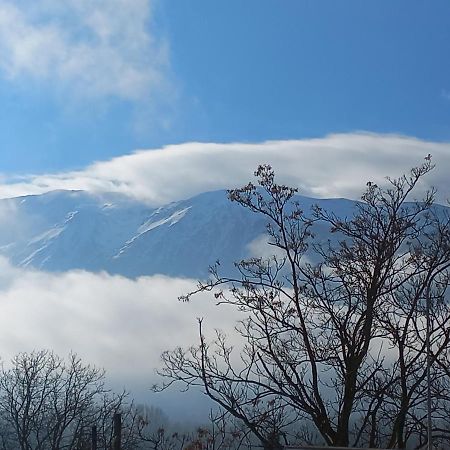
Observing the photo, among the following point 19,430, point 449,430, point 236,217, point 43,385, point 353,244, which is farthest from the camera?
point 236,217

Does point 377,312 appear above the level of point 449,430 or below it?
above

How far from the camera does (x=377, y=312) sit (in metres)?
15.8

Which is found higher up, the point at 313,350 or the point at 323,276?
the point at 323,276

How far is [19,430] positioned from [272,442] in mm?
23138

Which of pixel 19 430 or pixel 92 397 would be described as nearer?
pixel 19 430

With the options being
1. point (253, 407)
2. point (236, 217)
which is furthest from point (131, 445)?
point (236, 217)

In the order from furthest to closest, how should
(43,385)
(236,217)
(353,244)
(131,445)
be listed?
1. (236,217)
2. (43,385)
3. (131,445)
4. (353,244)

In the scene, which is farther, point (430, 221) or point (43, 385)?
point (43, 385)

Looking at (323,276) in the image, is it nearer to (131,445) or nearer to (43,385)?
(131,445)

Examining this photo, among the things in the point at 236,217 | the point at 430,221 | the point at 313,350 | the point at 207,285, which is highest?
the point at 236,217

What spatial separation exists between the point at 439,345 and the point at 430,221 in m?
2.63

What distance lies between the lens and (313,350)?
1560 cm

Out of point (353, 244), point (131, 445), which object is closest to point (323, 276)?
point (353, 244)

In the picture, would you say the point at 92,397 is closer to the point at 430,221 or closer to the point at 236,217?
the point at 430,221
